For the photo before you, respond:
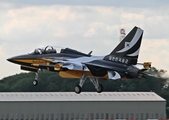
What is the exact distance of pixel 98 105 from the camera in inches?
4929

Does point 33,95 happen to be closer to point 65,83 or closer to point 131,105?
point 131,105

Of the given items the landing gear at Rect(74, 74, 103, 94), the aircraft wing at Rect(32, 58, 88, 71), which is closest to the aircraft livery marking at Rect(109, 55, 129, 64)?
the aircraft wing at Rect(32, 58, 88, 71)

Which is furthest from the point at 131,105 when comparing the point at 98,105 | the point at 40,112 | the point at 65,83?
the point at 65,83

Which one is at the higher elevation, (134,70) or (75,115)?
(134,70)

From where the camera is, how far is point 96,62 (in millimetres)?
72312

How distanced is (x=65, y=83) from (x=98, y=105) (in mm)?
47922

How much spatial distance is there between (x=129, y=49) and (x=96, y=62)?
3335 millimetres

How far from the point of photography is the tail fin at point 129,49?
71.2 metres

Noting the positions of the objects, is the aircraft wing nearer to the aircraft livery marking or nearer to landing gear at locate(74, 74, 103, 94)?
landing gear at locate(74, 74, 103, 94)

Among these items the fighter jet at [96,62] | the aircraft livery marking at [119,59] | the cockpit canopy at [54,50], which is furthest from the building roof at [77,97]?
the aircraft livery marking at [119,59]

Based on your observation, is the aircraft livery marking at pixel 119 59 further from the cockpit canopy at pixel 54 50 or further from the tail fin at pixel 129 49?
the cockpit canopy at pixel 54 50

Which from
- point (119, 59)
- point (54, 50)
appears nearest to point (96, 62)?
point (119, 59)

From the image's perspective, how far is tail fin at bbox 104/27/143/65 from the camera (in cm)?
7125

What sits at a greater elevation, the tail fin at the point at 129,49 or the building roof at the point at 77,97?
the tail fin at the point at 129,49
